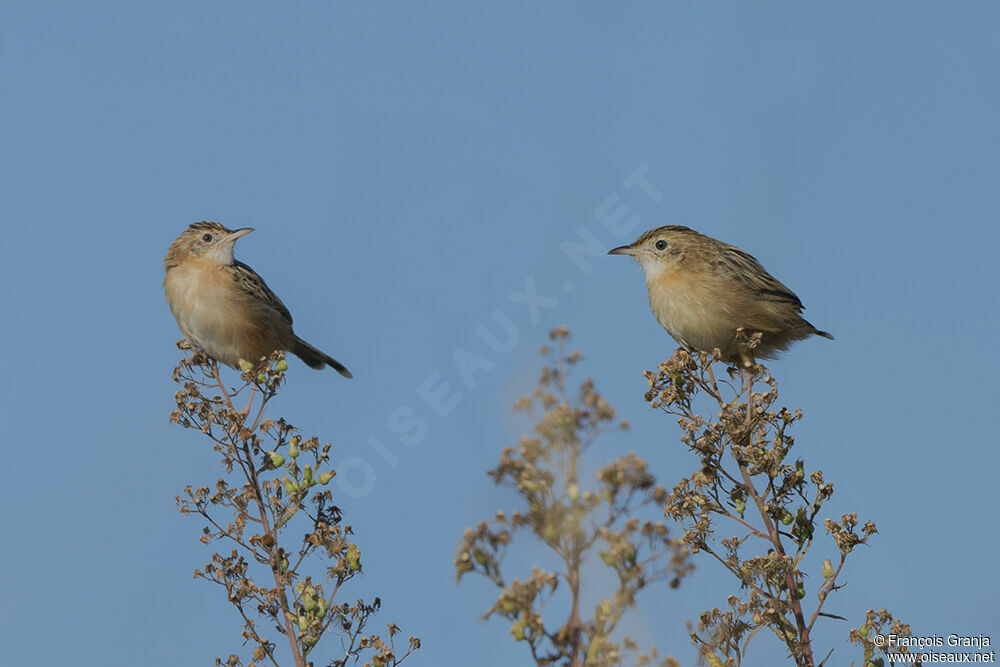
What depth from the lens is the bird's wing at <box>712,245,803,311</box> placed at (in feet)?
29.5

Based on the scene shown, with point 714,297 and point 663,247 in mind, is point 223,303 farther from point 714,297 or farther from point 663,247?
point 714,297

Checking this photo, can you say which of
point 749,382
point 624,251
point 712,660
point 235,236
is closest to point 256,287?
point 235,236

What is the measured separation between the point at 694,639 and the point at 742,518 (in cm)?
91

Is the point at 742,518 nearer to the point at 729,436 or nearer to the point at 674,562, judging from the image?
the point at 729,436

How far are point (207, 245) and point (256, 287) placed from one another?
62cm

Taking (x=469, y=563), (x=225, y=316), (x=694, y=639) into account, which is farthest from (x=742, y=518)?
(x=225, y=316)

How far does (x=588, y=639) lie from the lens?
126 inches

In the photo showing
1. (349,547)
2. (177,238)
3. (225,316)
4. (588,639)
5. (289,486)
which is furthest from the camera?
(177,238)

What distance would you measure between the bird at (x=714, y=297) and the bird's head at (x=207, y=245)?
12.6ft

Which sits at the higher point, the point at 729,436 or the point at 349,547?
the point at 729,436

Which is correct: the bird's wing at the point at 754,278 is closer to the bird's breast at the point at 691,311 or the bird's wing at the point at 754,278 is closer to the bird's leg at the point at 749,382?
the bird's breast at the point at 691,311

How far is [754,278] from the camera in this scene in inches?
358

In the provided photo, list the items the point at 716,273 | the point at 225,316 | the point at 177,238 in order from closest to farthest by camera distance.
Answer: the point at 716,273, the point at 225,316, the point at 177,238

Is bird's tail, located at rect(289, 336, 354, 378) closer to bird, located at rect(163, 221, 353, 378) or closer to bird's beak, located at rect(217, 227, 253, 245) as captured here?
bird, located at rect(163, 221, 353, 378)
